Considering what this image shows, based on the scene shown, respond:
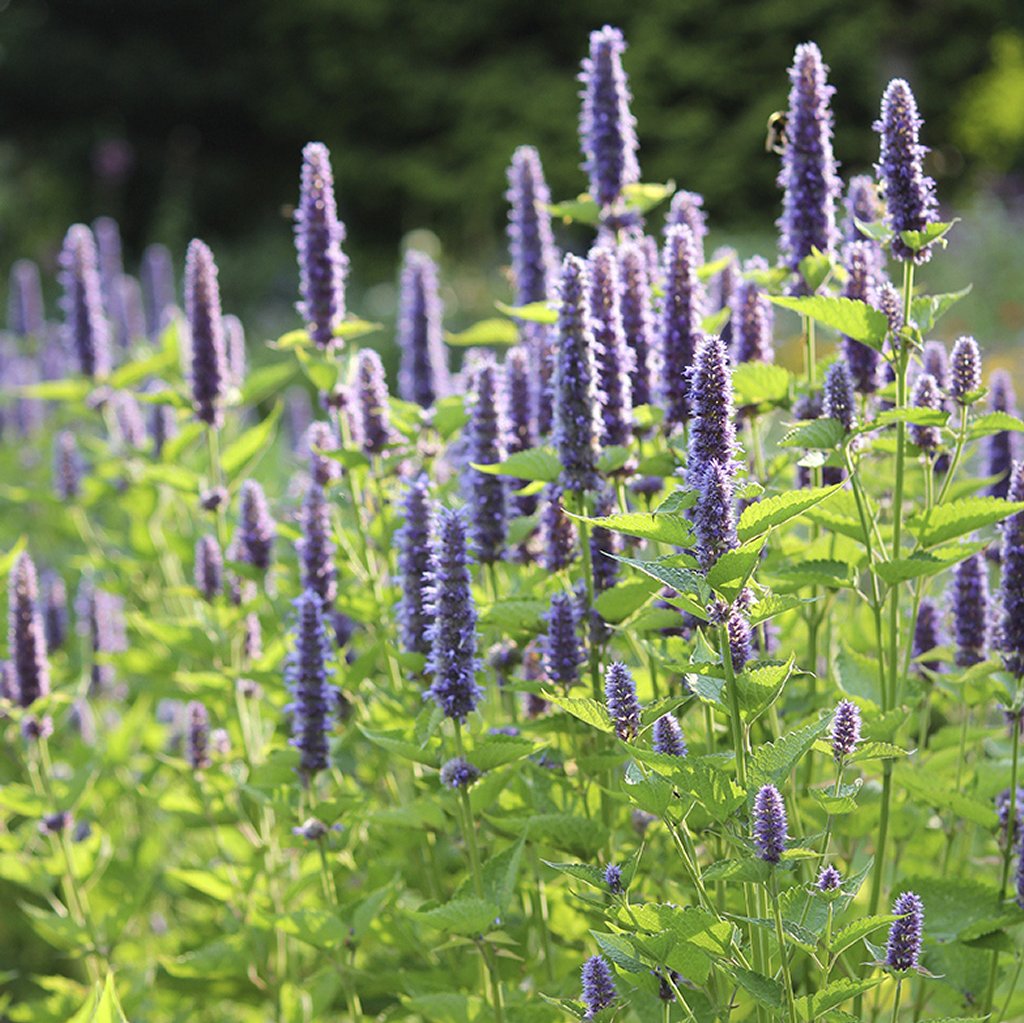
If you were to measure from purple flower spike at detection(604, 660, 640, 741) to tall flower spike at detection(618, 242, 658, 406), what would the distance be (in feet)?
3.54

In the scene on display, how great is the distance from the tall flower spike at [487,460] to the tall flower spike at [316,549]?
459mm

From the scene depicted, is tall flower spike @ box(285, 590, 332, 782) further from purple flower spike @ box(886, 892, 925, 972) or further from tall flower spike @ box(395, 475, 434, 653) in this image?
purple flower spike @ box(886, 892, 925, 972)

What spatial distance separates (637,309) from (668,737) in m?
1.21

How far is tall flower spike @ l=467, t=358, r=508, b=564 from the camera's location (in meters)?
3.03

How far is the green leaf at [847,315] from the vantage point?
7.66ft

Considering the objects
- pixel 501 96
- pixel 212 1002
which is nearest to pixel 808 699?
pixel 212 1002

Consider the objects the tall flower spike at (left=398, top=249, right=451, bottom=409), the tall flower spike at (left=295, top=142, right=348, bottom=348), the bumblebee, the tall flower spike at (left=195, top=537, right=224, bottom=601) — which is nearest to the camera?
the bumblebee

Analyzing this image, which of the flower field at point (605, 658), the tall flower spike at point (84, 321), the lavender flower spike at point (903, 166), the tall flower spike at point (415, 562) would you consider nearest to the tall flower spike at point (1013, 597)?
the flower field at point (605, 658)

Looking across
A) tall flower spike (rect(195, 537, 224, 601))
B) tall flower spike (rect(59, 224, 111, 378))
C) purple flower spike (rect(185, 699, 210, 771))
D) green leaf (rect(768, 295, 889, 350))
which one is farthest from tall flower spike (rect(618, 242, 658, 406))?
tall flower spike (rect(59, 224, 111, 378))

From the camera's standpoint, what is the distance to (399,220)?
23.3 meters

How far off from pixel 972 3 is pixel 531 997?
2208cm

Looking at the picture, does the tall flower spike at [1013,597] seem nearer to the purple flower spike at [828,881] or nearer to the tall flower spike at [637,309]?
the purple flower spike at [828,881]

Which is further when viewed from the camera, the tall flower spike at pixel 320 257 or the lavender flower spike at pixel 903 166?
the tall flower spike at pixel 320 257

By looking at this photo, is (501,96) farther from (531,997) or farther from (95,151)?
(531,997)
